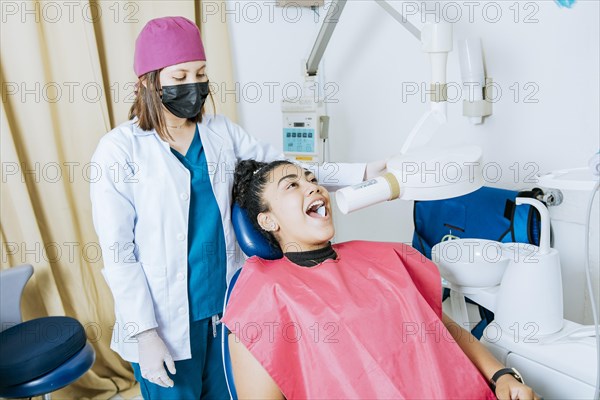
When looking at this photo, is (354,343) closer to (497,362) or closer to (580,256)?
(497,362)

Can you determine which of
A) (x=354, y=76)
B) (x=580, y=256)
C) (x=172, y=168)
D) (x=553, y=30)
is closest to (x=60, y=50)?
(x=172, y=168)

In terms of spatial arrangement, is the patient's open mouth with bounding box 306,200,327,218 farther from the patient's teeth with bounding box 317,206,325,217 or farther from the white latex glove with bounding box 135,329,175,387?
the white latex glove with bounding box 135,329,175,387

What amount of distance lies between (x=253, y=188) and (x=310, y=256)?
0.80ft

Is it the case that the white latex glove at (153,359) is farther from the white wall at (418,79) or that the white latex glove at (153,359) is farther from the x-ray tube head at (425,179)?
the white wall at (418,79)

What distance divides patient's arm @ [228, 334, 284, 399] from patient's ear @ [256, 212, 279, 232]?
33 centimetres

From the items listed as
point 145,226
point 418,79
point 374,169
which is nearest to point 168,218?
point 145,226

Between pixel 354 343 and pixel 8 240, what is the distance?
1.39 meters

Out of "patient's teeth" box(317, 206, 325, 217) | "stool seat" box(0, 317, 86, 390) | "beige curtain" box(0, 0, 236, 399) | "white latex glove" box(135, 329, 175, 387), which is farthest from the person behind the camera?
"beige curtain" box(0, 0, 236, 399)

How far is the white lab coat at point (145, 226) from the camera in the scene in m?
1.20

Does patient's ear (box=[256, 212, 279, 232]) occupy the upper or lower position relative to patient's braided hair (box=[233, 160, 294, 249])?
lower

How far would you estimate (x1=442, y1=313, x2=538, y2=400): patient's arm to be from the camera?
0.99 meters

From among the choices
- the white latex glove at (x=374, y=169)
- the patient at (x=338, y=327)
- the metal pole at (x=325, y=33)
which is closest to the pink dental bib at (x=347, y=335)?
the patient at (x=338, y=327)

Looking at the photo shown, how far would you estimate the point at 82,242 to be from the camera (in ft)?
6.45

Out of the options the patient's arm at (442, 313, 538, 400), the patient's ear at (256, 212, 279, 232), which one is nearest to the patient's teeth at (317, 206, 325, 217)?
the patient's ear at (256, 212, 279, 232)
